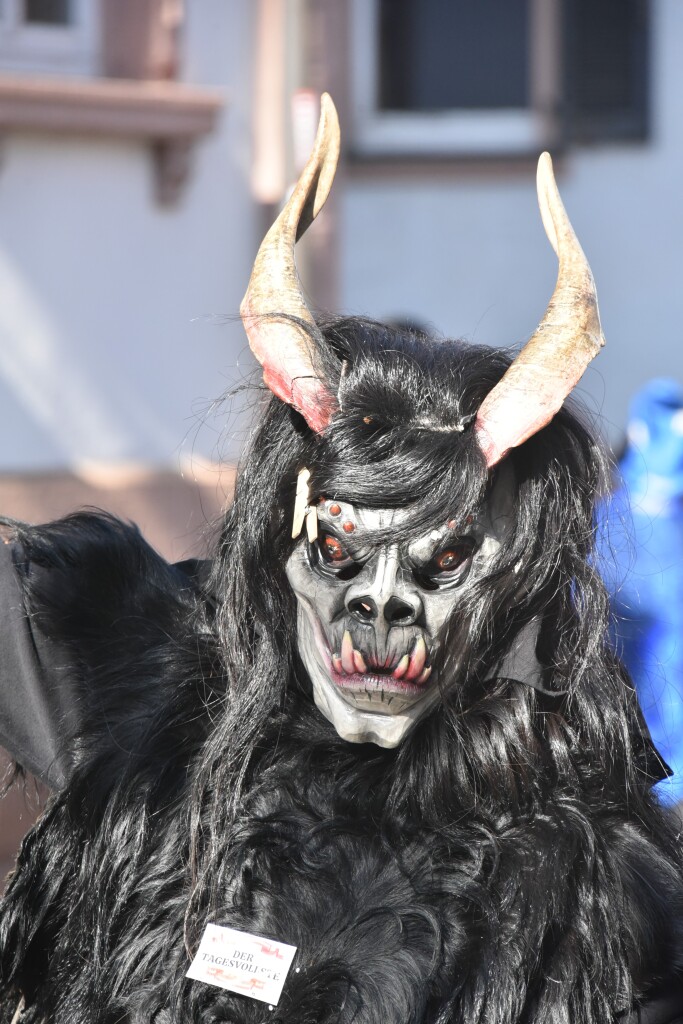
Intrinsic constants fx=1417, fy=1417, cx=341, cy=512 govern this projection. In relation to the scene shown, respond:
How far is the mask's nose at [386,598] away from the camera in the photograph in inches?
70.2

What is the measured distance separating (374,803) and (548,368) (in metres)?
0.63

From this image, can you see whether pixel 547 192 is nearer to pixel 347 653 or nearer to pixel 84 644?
pixel 347 653

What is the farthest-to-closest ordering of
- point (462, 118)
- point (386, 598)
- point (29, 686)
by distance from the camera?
point (462, 118)
point (29, 686)
point (386, 598)

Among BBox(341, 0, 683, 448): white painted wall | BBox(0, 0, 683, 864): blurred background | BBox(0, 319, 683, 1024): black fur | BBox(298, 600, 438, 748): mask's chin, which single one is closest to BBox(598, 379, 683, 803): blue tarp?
BBox(0, 0, 683, 864): blurred background

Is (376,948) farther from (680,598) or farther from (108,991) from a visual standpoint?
(680,598)

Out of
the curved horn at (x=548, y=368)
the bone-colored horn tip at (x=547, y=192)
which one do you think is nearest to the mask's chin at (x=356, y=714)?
the curved horn at (x=548, y=368)

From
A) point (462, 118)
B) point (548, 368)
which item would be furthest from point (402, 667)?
point (462, 118)

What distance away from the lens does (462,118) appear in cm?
817

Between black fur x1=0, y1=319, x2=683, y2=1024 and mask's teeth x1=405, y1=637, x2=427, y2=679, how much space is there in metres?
0.07

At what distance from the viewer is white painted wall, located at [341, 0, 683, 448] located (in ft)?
26.6

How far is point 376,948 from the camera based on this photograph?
181 cm

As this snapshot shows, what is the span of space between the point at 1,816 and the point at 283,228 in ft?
9.78

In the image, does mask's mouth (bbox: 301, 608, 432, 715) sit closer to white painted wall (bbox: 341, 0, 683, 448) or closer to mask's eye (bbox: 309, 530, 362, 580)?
mask's eye (bbox: 309, 530, 362, 580)

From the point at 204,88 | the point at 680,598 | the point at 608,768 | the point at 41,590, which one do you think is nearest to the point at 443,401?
the point at 608,768
